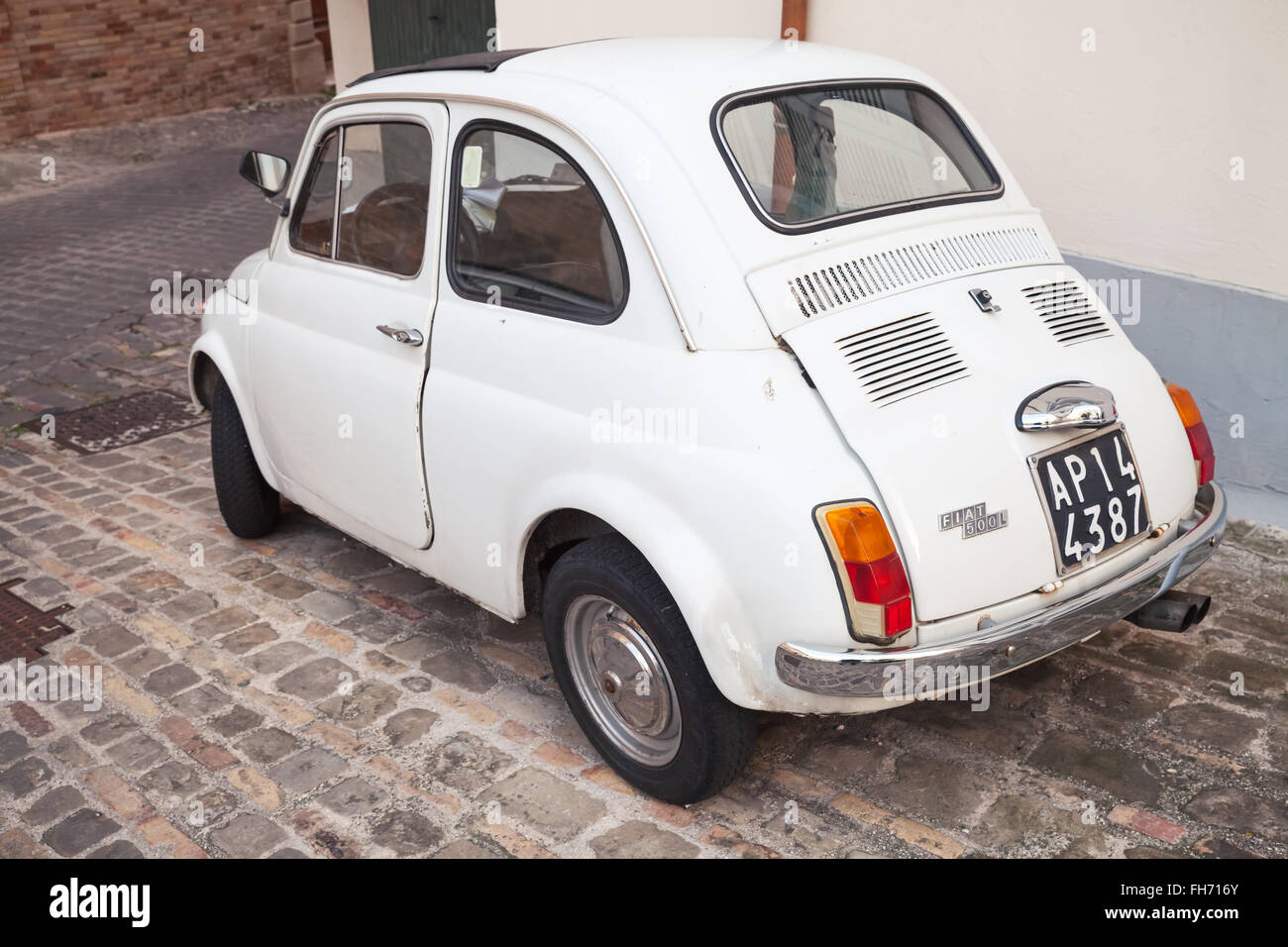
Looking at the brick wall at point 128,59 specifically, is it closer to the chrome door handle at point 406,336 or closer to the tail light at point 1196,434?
the chrome door handle at point 406,336

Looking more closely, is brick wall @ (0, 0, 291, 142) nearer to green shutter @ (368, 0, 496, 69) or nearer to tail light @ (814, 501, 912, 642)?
green shutter @ (368, 0, 496, 69)

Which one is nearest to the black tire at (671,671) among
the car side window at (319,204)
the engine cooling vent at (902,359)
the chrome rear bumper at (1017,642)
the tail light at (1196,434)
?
the chrome rear bumper at (1017,642)


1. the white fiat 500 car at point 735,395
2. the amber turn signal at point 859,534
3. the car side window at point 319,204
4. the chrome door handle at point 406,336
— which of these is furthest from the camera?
the car side window at point 319,204

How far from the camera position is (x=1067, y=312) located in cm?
368

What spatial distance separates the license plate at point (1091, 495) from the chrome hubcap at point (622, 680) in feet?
3.70

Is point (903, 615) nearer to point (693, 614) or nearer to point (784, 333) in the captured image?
point (693, 614)

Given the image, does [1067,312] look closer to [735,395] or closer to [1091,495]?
[1091,495]

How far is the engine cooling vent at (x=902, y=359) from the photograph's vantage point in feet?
10.6

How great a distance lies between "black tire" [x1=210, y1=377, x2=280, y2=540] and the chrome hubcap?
221cm

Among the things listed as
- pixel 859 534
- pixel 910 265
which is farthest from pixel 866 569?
pixel 910 265

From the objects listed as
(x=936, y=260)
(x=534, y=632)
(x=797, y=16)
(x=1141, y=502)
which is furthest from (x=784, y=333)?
(x=797, y=16)

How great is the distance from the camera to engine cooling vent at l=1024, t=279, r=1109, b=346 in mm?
3610

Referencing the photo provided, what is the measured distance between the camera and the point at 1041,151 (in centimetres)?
577

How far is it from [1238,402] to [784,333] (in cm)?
297
